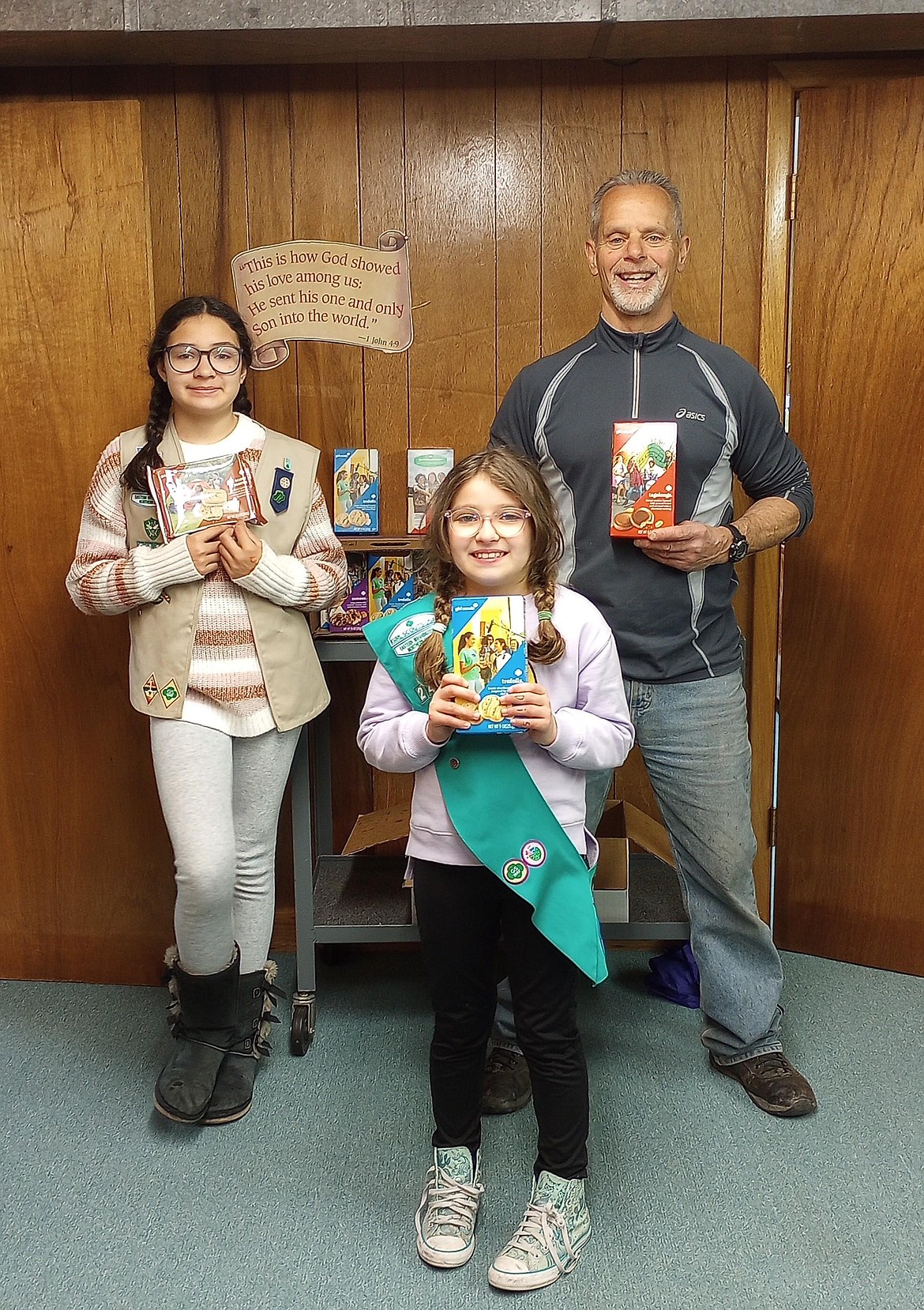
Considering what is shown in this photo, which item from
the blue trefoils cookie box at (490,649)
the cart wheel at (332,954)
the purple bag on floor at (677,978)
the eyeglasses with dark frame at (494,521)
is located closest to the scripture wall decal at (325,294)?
the eyeglasses with dark frame at (494,521)

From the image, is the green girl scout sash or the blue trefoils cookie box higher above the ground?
the blue trefoils cookie box

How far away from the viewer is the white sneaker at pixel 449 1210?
193 centimetres

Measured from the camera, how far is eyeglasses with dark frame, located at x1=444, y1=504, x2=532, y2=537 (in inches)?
73.0

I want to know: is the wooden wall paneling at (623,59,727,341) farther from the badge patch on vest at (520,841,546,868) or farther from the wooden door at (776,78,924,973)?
the badge patch on vest at (520,841,546,868)

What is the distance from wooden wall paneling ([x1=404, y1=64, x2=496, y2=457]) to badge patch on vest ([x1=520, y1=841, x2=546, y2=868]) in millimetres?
1440

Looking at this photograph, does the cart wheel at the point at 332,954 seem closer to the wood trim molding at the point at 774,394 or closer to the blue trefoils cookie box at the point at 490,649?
the wood trim molding at the point at 774,394

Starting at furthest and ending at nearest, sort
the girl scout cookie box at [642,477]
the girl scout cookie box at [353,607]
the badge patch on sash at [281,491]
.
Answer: the girl scout cookie box at [353,607]
the badge patch on sash at [281,491]
the girl scout cookie box at [642,477]

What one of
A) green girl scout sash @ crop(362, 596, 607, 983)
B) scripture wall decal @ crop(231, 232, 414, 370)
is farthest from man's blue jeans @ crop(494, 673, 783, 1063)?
scripture wall decal @ crop(231, 232, 414, 370)

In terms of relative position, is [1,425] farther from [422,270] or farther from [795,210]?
[795,210]

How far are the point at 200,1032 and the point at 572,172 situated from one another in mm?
2253

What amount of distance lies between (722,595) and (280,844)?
58.4 inches

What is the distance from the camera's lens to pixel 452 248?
297 cm

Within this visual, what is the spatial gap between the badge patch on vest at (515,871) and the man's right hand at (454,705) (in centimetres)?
26

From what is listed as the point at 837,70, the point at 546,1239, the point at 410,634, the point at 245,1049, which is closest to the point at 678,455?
the point at 410,634
